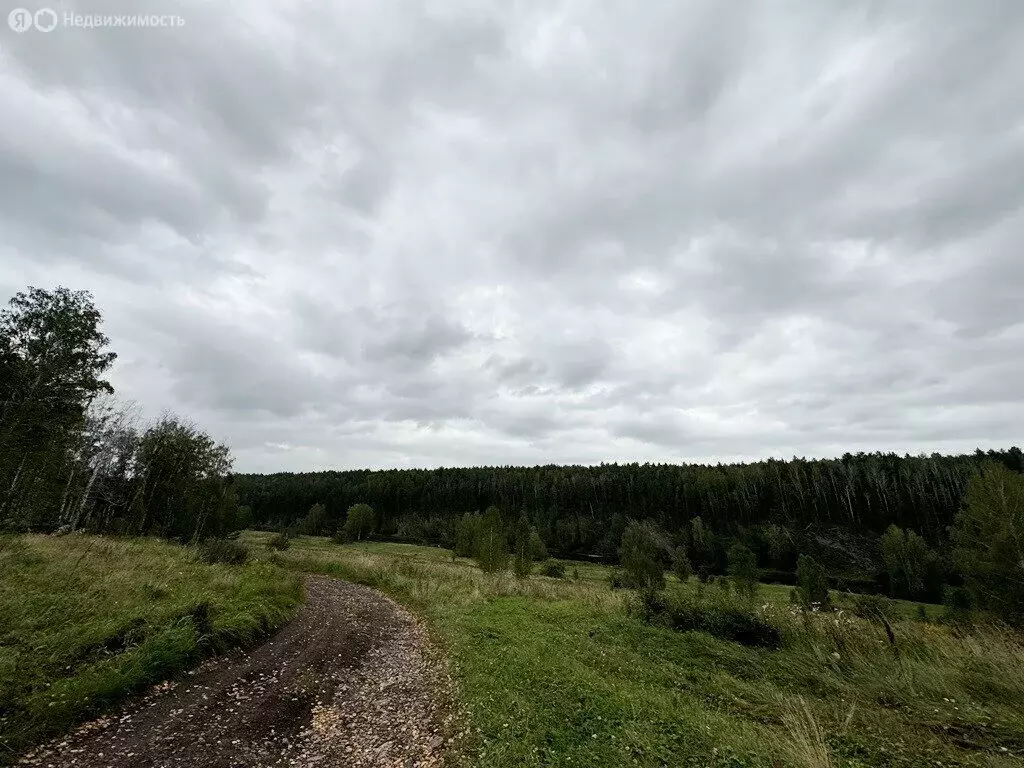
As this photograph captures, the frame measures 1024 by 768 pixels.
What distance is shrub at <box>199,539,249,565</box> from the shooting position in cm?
2630

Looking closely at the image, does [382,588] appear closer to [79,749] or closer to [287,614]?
[287,614]

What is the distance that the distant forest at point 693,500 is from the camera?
110m

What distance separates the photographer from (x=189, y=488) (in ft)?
170

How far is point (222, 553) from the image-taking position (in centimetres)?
2738

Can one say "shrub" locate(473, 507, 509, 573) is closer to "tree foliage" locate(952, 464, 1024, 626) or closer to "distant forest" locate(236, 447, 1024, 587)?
"tree foliage" locate(952, 464, 1024, 626)

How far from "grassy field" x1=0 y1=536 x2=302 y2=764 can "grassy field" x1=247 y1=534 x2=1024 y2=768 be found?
7683 mm

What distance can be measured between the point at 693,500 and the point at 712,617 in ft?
420

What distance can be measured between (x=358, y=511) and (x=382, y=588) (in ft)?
237

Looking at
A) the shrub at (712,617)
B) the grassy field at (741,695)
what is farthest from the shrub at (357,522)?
the shrub at (712,617)

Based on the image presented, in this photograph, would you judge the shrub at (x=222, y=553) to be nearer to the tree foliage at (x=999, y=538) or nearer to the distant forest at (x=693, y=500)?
the tree foliage at (x=999, y=538)

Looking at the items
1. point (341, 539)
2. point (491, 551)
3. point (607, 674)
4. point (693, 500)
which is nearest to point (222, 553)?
point (491, 551)

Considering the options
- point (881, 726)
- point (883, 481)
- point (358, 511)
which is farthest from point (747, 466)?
point (881, 726)

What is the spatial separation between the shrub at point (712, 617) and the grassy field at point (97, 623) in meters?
15.3

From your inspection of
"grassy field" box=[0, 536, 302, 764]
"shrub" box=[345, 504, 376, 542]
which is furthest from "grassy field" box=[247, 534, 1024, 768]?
"shrub" box=[345, 504, 376, 542]
